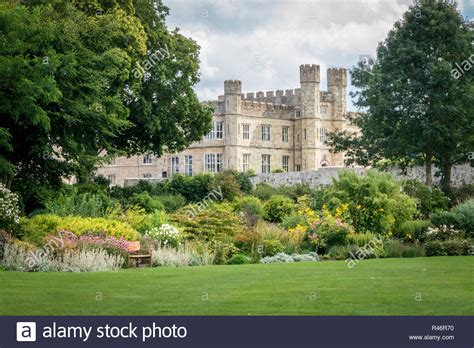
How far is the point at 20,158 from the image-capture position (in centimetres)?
2309

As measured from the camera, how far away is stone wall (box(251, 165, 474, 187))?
35.8 metres

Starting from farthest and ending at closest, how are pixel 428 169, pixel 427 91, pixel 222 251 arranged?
1. pixel 428 169
2. pixel 427 91
3. pixel 222 251

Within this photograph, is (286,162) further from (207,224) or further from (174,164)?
(207,224)

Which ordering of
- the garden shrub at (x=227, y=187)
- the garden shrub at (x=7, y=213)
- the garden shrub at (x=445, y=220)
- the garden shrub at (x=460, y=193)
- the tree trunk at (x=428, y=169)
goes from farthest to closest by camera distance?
the garden shrub at (x=227, y=187) → the tree trunk at (x=428, y=169) → the garden shrub at (x=460, y=193) → the garden shrub at (x=445, y=220) → the garden shrub at (x=7, y=213)

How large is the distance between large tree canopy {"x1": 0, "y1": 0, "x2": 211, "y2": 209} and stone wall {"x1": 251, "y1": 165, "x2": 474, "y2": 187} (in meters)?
7.33

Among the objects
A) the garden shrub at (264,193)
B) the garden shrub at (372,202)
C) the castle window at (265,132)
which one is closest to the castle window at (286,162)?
the castle window at (265,132)

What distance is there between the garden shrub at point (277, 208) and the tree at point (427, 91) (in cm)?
611

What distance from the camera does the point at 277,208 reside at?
30000 millimetres

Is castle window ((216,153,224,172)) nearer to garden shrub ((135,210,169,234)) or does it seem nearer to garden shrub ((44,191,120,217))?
garden shrub ((44,191,120,217))

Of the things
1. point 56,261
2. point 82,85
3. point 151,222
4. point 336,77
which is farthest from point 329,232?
point 336,77

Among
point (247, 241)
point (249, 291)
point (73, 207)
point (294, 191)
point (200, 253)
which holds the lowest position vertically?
point (249, 291)

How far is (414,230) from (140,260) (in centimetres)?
772

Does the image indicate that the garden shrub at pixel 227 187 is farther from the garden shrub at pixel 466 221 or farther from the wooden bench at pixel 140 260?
the wooden bench at pixel 140 260

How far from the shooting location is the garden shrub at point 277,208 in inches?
1170
